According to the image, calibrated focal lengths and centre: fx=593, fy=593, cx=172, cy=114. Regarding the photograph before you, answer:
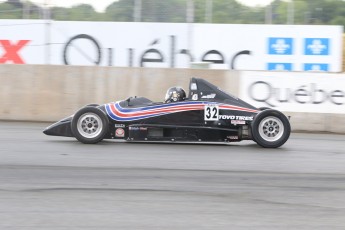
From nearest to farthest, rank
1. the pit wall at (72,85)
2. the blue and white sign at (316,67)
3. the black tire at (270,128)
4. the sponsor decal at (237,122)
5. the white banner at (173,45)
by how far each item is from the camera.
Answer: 1. the black tire at (270,128)
2. the sponsor decal at (237,122)
3. the pit wall at (72,85)
4. the blue and white sign at (316,67)
5. the white banner at (173,45)

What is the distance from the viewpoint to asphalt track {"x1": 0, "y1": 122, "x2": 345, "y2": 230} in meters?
5.68

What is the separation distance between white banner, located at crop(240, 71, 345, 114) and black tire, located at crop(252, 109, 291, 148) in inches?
160

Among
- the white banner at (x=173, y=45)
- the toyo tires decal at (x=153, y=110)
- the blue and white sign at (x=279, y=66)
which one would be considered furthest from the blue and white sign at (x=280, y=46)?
the toyo tires decal at (x=153, y=110)

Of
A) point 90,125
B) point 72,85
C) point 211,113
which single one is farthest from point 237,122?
point 72,85

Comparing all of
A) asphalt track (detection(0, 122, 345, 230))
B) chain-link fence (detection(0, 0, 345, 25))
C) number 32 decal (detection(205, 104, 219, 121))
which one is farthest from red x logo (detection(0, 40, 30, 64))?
number 32 decal (detection(205, 104, 219, 121))

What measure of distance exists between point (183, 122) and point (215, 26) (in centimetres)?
944

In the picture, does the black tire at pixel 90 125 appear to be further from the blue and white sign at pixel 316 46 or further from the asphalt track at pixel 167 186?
the blue and white sign at pixel 316 46

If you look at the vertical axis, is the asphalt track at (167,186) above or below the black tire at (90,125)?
below

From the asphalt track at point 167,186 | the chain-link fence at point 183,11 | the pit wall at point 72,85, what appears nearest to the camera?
the asphalt track at point 167,186

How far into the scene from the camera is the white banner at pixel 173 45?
18.6 m

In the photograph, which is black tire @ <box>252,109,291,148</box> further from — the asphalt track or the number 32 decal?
the number 32 decal

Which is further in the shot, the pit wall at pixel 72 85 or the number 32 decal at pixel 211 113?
the pit wall at pixel 72 85

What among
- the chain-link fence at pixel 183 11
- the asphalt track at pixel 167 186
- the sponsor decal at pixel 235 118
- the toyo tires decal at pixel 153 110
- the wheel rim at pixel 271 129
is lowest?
the asphalt track at pixel 167 186

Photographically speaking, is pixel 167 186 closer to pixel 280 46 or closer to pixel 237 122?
pixel 237 122
